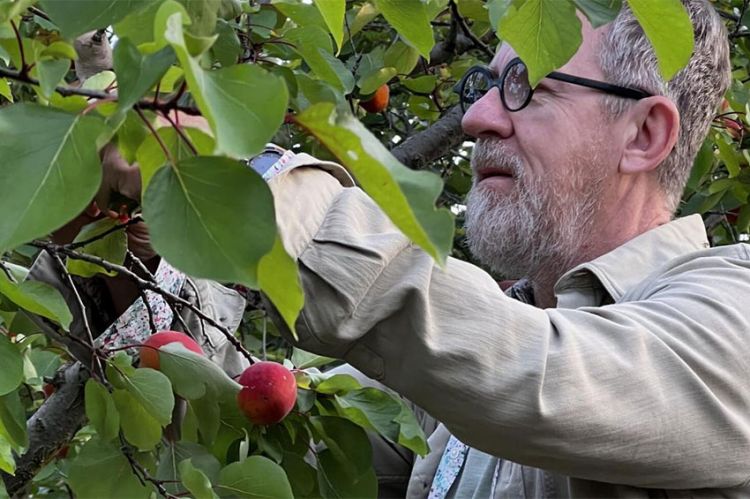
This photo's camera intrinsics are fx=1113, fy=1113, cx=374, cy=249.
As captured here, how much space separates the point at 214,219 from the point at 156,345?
2.48 ft

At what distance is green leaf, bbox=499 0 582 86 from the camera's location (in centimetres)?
108

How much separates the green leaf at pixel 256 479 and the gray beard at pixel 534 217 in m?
0.93

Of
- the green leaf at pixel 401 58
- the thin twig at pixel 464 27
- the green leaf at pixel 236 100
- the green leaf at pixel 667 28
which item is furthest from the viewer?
the thin twig at pixel 464 27

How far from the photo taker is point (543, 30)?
3.59 ft

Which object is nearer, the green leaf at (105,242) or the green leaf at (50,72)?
the green leaf at (50,72)

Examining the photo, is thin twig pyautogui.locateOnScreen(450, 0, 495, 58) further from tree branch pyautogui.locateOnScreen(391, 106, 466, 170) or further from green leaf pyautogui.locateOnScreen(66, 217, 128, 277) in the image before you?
green leaf pyautogui.locateOnScreen(66, 217, 128, 277)

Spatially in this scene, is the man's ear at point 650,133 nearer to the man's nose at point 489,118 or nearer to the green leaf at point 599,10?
the man's nose at point 489,118

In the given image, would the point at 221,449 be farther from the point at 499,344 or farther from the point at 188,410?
the point at 499,344

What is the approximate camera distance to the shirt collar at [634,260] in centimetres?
182

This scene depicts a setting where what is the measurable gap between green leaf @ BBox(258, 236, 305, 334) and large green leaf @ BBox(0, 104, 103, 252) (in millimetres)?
136

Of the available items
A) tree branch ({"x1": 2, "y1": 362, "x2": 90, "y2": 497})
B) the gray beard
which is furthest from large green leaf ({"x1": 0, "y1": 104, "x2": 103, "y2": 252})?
the gray beard

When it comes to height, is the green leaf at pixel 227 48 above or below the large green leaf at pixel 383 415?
above

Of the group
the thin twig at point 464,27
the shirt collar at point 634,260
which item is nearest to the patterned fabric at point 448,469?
the shirt collar at point 634,260

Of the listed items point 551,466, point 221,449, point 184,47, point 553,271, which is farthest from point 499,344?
point 553,271
